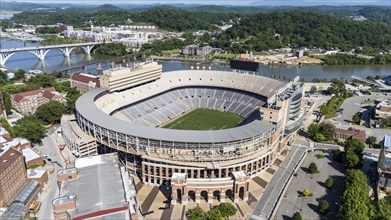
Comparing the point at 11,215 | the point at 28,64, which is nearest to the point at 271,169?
the point at 11,215

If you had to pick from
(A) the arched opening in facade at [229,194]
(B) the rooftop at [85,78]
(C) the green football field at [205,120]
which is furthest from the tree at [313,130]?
(B) the rooftop at [85,78]

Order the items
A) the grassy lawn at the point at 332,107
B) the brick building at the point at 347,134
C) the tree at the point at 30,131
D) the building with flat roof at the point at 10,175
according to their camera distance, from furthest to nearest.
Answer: the grassy lawn at the point at 332,107 → the brick building at the point at 347,134 → the tree at the point at 30,131 → the building with flat roof at the point at 10,175

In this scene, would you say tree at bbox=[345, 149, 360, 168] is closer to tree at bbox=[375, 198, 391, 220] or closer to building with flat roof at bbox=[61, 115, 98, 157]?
tree at bbox=[375, 198, 391, 220]

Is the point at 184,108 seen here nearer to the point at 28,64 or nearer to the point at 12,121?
the point at 12,121

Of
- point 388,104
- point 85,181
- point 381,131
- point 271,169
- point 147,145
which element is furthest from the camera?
point 388,104

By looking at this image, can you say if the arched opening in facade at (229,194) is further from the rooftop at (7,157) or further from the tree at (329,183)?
the rooftop at (7,157)

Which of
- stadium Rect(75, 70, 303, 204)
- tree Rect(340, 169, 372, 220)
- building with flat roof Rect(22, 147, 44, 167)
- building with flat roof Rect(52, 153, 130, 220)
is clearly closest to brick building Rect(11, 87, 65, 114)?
stadium Rect(75, 70, 303, 204)

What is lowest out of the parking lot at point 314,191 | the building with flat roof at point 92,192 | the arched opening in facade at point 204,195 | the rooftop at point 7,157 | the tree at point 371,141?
the parking lot at point 314,191
